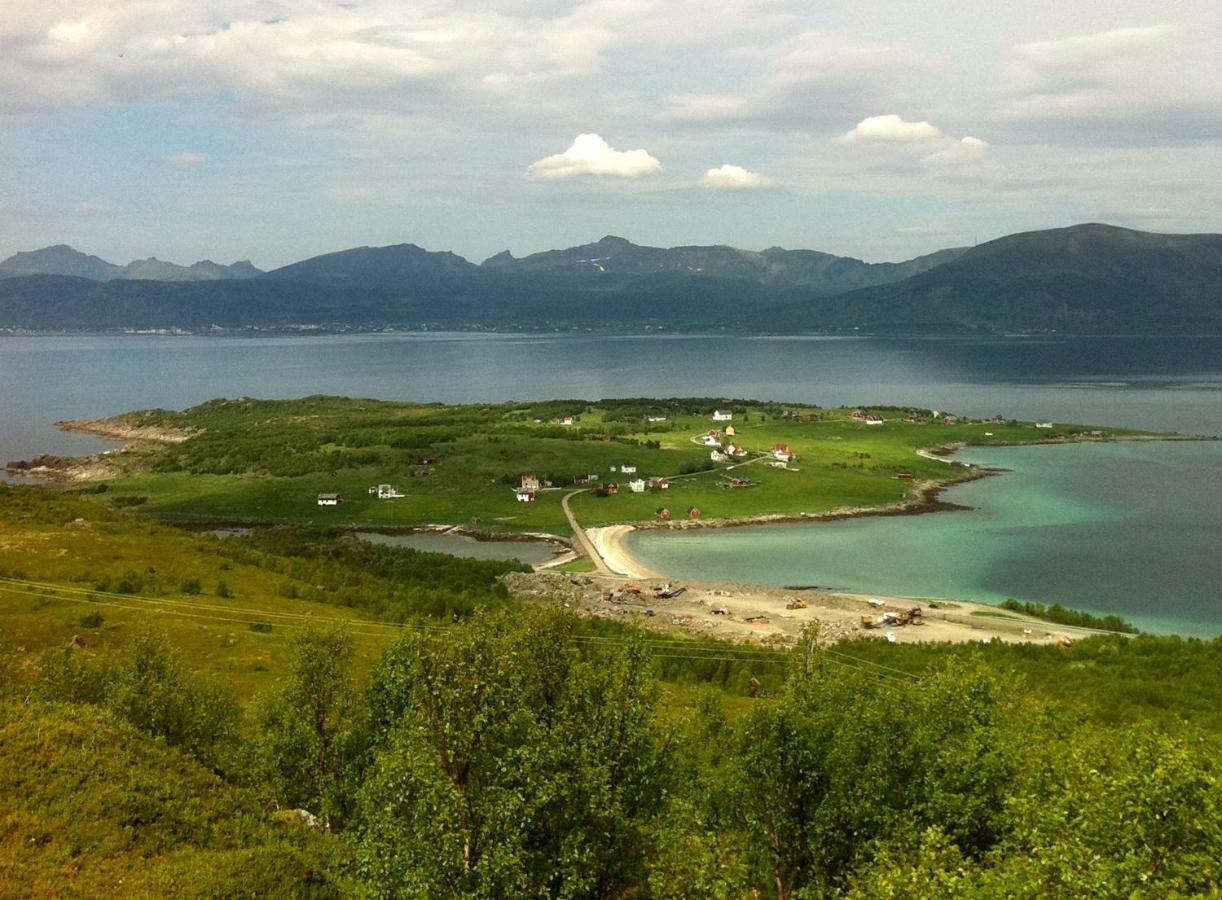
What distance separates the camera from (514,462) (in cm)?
12725

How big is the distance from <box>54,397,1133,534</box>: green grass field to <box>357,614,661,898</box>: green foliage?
79267 millimetres

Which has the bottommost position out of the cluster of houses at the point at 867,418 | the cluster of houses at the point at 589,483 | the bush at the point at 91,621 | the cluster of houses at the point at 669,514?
the cluster of houses at the point at 669,514

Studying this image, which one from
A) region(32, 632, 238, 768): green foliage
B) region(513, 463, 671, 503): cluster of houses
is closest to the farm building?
region(513, 463, 671, 503): cluster of houses

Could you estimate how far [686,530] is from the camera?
333 feet

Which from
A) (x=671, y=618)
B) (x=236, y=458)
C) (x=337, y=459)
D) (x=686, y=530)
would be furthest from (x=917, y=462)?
(x=236, y=458)

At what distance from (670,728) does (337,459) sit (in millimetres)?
118197

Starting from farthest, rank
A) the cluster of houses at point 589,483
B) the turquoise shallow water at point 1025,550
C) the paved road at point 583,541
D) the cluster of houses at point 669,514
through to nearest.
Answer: the cluster of houses at point 589,483, the cluster of houses at point 669,514, the paved road at point 583,541, the turquoise shallow water at point 1025,550

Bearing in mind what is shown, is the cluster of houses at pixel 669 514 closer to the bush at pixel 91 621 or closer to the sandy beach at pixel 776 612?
the sandy beach at pixel 776 612

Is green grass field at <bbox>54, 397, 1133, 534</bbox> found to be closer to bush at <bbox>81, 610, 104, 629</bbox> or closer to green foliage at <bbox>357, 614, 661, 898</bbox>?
bush at <bbox>81, 610, 104, 629</bbox>

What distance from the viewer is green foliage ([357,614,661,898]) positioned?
15898mm

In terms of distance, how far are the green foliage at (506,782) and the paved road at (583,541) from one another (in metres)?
62.0

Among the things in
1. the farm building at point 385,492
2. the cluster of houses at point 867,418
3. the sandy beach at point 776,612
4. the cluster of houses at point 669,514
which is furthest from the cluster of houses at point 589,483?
A: the cluster of houses at point 867,418

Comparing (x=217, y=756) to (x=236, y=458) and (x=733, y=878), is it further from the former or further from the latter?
(x=236, y=458)

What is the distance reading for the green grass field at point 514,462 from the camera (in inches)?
4289
